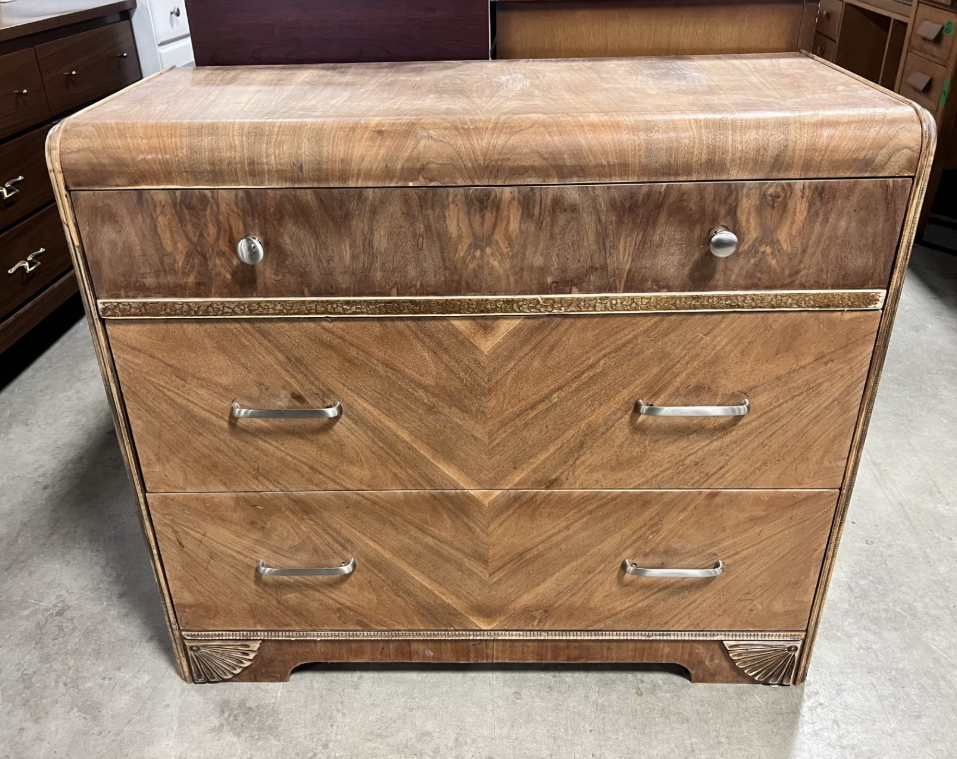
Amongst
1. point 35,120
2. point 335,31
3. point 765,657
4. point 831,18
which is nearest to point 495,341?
point 335,31

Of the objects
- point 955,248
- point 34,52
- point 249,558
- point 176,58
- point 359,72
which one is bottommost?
point 955,248

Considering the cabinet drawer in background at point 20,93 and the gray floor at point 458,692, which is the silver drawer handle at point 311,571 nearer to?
the gray floor at point 458,692

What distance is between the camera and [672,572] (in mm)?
1082

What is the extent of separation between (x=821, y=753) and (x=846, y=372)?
55 centimetres

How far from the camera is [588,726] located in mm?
1133

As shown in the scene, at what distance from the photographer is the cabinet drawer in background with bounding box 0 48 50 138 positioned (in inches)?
72.0

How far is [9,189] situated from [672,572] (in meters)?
1.75

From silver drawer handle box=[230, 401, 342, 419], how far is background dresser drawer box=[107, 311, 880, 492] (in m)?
0.01

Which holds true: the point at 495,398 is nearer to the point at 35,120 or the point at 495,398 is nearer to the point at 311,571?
the point at 311,571

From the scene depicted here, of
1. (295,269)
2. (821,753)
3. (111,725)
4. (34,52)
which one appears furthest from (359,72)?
(34,52)

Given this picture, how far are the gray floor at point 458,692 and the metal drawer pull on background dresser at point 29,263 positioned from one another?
0.71 metres

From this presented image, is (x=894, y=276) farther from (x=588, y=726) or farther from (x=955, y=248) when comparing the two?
(x=955, y=248)

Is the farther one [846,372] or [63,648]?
[63,648]

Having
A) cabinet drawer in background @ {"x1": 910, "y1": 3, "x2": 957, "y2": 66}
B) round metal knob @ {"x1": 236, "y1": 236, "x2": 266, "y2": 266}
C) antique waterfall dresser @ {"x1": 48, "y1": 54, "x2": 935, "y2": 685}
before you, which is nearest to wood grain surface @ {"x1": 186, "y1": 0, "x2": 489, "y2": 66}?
antique waterfall dresser @ {"x1": 48, "y1": 54, "x2": 935, "y2": 685}
